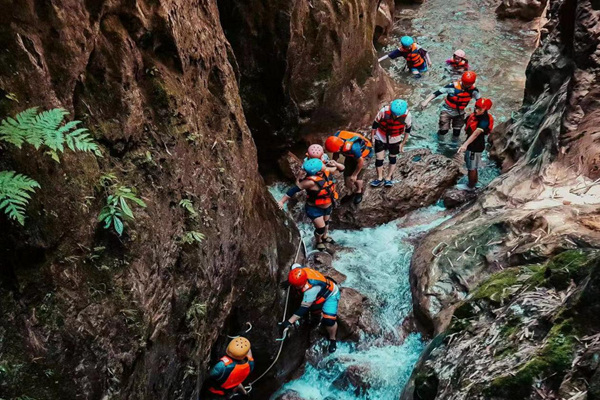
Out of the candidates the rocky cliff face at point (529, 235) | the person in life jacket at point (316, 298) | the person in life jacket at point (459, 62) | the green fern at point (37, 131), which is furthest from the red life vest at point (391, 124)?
the green fern at point (37, 131)

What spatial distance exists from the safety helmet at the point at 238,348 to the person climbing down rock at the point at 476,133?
6067 millimetres

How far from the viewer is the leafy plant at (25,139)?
12.4 feet

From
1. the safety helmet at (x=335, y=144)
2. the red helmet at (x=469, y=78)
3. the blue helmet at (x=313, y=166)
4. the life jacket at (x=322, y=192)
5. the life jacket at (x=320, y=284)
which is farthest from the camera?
the red helmet at (x=469, y=78)

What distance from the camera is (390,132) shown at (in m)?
10.6

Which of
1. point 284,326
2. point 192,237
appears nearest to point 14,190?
point 192,237

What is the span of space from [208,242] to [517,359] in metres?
3.49

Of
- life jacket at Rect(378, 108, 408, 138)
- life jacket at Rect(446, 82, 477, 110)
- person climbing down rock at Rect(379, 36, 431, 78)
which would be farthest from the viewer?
person climbing down rock at Rect(379, 36, 431, 78)

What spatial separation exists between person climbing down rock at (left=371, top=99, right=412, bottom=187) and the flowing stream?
1090 millimetres

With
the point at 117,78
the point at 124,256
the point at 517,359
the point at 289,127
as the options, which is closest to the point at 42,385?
the point at 124,256

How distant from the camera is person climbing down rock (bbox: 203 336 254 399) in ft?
21.4

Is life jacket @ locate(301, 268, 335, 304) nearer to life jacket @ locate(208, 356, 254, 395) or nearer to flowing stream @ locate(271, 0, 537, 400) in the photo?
flowing stream @ locate(271, 0, 537, 400)

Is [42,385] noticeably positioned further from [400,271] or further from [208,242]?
[400,271]

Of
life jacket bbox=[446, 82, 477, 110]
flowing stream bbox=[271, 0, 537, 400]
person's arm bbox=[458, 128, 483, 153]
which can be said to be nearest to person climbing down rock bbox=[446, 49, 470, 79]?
flowing stream bbox=[271, 0, 537, 400]

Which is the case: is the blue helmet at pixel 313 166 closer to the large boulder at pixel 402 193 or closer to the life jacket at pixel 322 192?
the life jacket at pixel 322 192
